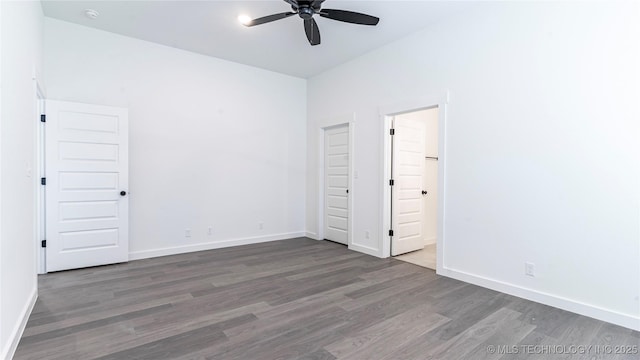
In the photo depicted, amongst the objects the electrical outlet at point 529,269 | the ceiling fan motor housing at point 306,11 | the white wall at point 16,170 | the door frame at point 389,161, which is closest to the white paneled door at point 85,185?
the white wall at point 16,170

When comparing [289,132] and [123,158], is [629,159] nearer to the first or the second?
[289,132]

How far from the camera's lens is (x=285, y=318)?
2.56 metres

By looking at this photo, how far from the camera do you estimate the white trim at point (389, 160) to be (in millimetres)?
3699

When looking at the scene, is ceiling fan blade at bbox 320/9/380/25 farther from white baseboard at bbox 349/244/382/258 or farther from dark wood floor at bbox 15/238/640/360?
white baseboard at bbox 349/244/382/258

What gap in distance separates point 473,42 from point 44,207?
5.35 metres

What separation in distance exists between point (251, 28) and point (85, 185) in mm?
2920

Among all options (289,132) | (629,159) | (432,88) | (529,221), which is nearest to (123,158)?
(289,132)

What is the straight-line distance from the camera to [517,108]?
3.09 m

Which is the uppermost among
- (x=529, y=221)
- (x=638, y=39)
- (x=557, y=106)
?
(x=638, y=39)

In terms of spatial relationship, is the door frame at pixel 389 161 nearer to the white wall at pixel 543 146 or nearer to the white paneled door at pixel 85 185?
the white wall at pixel 543 146

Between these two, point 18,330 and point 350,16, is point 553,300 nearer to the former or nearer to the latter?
point 350,16

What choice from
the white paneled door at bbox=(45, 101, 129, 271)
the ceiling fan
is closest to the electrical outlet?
the ceiling fan

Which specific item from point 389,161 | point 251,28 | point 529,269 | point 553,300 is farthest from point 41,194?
point 553,300

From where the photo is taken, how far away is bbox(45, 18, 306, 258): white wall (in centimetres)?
408
